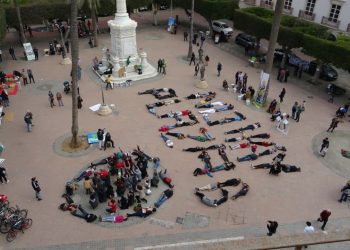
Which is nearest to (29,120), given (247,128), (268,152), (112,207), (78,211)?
(78,211)

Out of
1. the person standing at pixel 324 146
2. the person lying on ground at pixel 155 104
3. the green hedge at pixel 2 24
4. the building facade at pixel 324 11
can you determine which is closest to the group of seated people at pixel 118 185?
the person lying on ground at pixel 155 104

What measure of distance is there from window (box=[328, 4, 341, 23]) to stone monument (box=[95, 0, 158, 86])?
70.9 ft

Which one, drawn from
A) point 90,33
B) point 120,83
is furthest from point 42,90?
point 90,33

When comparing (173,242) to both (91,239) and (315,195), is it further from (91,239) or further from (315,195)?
(315,195)

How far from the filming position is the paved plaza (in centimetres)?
1648

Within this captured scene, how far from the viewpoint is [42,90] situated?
29844 millimetres

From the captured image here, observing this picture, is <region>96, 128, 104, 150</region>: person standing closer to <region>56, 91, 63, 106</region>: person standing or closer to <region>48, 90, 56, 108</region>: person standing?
<region>56, 91, 63, 106</region>: person standing

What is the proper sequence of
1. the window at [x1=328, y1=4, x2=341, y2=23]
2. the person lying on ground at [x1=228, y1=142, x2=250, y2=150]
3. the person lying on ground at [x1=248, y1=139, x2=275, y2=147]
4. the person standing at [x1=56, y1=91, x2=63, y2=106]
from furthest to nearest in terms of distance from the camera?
1. the window at [x1=328, y1=4, x2=341, y2=23]
2. the person standing at [x1=56, y1=91, x2=63, y2=106]
3. the person lying on ground at [x1=248, y1=139, x2=275, y2=147]
4. the person lying on ground at [x1=228, y1=142, x2=250, y2=150]

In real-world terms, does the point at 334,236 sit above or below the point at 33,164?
above

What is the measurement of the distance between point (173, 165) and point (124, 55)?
14766mm

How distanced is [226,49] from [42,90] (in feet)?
69.8

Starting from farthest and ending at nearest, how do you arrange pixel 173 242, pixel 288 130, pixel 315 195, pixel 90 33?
1. pixel 90 33
2. pixel 288 130
3. pixel 315 195
4. pixel 173 242

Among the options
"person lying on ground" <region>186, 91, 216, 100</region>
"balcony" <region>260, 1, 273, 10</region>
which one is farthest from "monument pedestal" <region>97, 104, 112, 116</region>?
"balcony" <region>260, 1, 273, 10</region>

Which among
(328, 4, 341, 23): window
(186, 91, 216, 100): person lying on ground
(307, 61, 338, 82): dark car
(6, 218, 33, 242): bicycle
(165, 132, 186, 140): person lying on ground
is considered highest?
(328, 4, 341, 23): window
